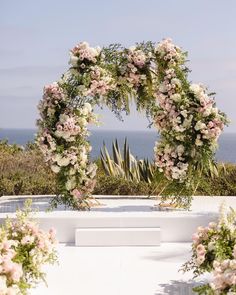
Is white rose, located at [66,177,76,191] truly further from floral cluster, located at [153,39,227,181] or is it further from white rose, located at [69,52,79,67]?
white rose, located at [69,52,79,67]

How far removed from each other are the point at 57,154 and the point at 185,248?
2.03m

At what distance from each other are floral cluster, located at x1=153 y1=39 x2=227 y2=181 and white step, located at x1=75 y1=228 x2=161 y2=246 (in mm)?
976

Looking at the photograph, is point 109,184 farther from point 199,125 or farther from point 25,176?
point 199,125

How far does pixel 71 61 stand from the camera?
8570 mm

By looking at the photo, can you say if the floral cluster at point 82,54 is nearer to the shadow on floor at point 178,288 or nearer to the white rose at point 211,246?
the shadow on floor at point 178,288

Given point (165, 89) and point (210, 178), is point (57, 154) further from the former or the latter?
point (210, 178)

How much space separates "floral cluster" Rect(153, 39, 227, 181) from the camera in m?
8.30

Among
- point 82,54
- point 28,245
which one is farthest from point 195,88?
point 28,245

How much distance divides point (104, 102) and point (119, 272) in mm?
3067

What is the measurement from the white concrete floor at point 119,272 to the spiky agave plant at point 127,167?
12.8 ft

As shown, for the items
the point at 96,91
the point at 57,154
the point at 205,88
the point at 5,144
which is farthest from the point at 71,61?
the point at 5,144

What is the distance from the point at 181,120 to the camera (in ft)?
27.5

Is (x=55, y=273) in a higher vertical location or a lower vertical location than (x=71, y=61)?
lower

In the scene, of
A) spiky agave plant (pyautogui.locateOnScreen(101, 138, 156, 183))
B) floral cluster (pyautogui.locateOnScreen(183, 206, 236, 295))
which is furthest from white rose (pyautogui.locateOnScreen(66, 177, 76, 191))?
floral cluster (pyautogui.locateOnScreen(183, 206, 236, 295))
